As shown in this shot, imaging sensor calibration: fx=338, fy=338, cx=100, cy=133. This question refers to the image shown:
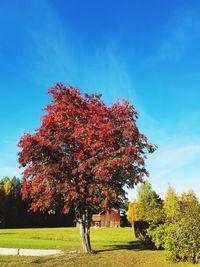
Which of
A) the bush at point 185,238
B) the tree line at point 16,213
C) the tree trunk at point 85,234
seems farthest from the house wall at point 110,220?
the bush at point 185,238

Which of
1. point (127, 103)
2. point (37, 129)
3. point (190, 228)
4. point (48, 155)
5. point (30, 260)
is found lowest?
point (30, 260)

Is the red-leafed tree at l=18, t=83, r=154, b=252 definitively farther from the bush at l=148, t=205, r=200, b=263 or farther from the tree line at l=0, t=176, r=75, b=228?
the tree line at l=0, t=176, r=75, b=228

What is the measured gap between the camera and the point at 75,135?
838 inches

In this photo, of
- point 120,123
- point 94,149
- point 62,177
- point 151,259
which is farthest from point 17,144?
point 151,259

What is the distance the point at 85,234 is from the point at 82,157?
5.34 meters

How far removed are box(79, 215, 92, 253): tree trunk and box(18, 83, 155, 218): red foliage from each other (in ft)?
3.16

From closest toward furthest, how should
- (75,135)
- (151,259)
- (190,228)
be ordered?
(190,228) < (151,259) < (75,135)

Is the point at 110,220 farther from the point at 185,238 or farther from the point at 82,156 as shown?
the point at 185,238

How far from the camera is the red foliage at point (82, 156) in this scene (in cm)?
2088

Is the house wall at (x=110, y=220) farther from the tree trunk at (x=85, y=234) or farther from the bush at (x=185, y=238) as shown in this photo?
the bush at (x=185, y=238)

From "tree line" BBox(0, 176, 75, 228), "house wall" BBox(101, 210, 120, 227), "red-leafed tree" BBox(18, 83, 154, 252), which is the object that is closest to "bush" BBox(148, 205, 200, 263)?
"red-leafed tree" BBox(18, 83, 154, 252)

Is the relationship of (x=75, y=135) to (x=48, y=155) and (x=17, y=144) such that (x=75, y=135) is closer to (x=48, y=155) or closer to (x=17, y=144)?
(x=48, y=155)

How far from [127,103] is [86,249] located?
10113mm

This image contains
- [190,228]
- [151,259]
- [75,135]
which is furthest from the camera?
[75,135]
